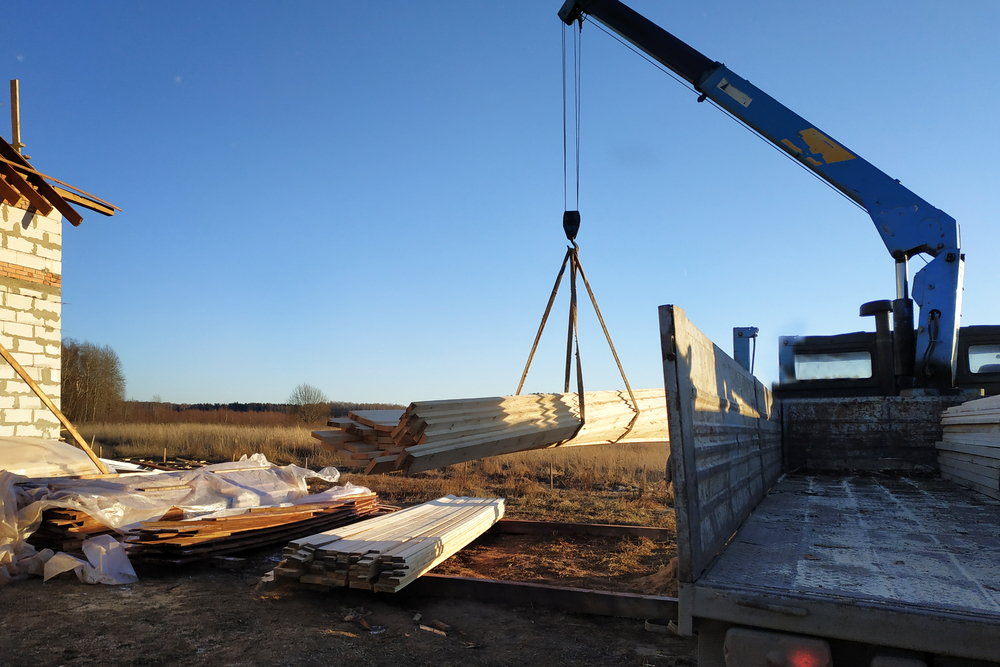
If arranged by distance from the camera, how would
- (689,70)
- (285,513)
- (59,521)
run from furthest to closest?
1. (689,70)
2. (285,513)
3. (59,521)

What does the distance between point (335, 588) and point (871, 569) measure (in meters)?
4.77

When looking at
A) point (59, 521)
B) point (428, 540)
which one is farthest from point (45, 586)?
point (428, 540)

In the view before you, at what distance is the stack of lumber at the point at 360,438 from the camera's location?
129 inches

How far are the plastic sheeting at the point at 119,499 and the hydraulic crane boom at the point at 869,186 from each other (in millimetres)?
7874

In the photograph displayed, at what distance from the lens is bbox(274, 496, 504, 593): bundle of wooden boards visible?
5.16 metres

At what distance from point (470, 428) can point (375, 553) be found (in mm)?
2316

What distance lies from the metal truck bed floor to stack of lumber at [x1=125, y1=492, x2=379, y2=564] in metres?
5.66

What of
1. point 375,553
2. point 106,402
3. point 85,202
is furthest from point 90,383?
point 375,553

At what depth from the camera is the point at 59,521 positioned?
6562 mm

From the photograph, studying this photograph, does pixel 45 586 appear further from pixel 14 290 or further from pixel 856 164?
pixel 856 164

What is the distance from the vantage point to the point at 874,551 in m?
2.57

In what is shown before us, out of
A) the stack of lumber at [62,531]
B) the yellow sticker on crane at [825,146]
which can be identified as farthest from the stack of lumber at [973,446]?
the stack of lumber at [62,531]

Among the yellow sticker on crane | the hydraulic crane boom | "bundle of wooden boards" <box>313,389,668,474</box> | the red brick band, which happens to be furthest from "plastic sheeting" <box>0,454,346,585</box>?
the yellow sticker on crane

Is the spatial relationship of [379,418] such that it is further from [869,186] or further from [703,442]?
[869,186]
